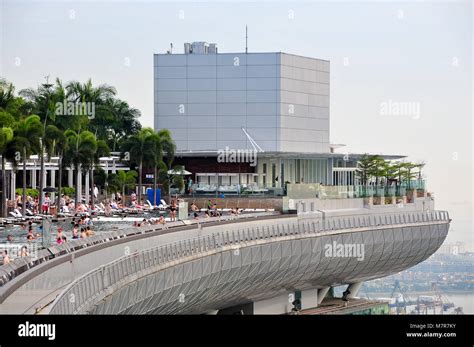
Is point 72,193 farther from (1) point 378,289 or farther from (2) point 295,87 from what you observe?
(2) point 295,87

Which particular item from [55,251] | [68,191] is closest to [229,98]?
[68,191]

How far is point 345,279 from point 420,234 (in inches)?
611

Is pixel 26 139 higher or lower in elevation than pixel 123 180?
higher

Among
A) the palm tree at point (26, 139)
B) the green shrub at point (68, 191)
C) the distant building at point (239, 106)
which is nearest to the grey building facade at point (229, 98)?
the distant building at point (239, 106)

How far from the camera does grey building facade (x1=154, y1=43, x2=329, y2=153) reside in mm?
110125

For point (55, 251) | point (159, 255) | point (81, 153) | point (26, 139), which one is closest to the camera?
point (55, 251)

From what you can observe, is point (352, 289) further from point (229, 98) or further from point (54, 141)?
point (229, 98)

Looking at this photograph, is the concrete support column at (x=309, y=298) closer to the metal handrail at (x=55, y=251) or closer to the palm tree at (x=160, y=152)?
the palm tree at (x=160, y=152)

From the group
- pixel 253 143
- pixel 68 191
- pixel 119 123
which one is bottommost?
pixel 68 191

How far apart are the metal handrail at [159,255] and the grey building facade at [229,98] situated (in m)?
30.2

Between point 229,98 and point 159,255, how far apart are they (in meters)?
75.0

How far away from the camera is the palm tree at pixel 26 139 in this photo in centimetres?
5766

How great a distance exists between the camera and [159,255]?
122 ft

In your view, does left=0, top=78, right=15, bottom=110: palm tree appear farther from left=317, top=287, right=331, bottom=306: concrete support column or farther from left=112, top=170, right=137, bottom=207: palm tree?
left=317, top=287, right=331, bottom=306: concrete support column
